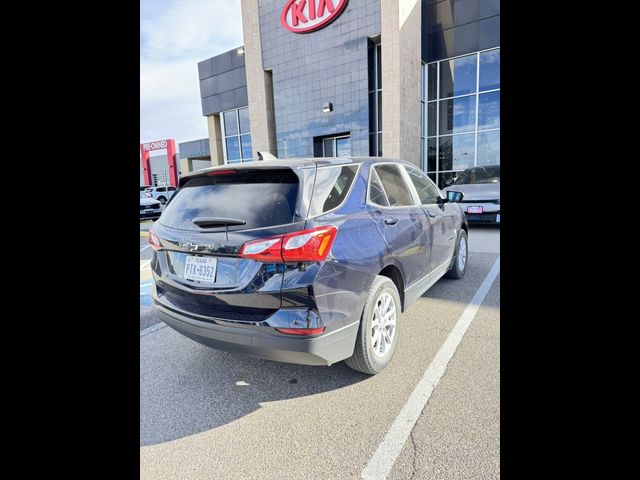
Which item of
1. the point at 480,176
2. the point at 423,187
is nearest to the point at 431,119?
the point at 480,176

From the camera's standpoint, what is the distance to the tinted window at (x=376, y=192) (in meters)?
2.89

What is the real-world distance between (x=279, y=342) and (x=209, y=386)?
3.21 ft

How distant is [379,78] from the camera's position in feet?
47.9

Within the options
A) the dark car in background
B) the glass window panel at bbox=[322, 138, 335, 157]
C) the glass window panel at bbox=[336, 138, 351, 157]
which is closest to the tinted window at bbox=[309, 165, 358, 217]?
the dark car in background

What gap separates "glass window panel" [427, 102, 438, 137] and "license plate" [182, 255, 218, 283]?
15.3m

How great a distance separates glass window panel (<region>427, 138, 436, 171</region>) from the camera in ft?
52.2

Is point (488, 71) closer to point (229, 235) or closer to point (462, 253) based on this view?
point (462, 253)

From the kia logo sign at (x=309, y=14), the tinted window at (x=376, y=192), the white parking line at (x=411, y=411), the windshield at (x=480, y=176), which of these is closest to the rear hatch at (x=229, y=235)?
the tinted window at (x=376, y=192)

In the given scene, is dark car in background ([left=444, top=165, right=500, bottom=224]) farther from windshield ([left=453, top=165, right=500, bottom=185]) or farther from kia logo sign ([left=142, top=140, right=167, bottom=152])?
kia logo sign ([left=142, top=140, right=167, bottom=152])

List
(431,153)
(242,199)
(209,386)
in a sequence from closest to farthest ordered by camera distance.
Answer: (242,199), (209,386), (431,153)
